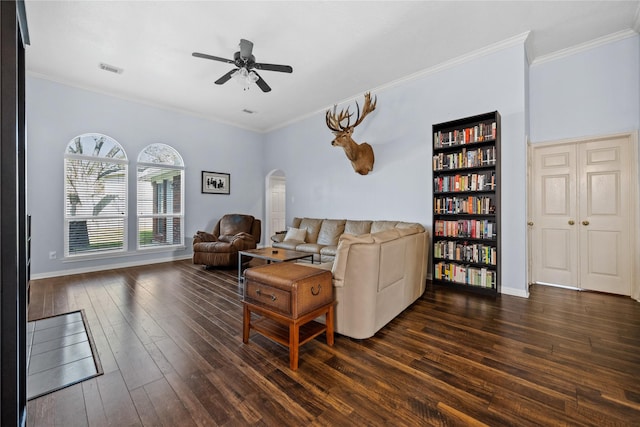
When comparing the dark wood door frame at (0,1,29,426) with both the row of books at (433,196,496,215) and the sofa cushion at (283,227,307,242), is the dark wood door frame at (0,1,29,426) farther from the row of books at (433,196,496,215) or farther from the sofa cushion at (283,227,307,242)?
the sofa cushion at (283,227,307,242)

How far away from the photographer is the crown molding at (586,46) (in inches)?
130

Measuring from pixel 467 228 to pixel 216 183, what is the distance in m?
5.38

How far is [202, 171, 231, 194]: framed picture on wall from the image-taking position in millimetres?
6348

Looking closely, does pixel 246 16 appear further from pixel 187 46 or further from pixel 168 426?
pixel 168 426

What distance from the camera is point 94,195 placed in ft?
16.1

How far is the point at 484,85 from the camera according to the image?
150 inches

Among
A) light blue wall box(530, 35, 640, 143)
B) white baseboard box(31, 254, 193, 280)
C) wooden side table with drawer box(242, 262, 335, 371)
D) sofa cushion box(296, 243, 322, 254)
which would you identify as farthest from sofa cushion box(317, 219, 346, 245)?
light blue wall box(530, 35, 640, 143)

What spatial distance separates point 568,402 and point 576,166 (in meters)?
3.44

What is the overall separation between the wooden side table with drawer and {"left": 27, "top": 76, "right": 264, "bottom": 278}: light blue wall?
4.35 meters

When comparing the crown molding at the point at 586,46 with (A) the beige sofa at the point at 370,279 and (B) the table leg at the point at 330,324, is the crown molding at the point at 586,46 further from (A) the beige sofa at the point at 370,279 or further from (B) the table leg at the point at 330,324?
(B) the table leg at the point at 330,324

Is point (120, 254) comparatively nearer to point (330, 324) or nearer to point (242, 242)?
point (242, 242)

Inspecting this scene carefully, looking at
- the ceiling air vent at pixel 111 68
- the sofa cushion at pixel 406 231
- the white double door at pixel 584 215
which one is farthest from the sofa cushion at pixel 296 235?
the ceiling air vent at pixel 111 68

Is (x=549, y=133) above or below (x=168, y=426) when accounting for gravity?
above

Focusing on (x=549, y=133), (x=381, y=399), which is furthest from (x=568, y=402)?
(x=549, y=133)
